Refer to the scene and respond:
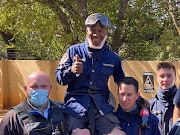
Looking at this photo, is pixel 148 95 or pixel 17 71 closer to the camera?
pixel 148 95

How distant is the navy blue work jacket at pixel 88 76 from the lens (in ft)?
11.1

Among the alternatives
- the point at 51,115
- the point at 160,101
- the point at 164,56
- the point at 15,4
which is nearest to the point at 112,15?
the point at 164,56

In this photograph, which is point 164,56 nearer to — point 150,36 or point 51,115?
point 150,36

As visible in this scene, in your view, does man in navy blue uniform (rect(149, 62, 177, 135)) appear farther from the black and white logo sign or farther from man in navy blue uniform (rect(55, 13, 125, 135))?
the black and white logo sign

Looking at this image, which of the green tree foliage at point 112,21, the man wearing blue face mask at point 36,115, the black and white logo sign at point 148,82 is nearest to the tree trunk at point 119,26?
the green tree foliage at point 112,21

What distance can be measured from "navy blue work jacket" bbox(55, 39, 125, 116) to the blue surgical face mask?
319 mm

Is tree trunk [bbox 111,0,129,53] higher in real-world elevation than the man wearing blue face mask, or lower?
higher

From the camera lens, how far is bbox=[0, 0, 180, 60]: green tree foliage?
1165cm

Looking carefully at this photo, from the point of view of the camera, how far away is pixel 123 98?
3367 mm

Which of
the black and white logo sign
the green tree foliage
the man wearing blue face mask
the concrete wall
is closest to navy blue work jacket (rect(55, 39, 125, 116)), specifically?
the man wearing blue face mask

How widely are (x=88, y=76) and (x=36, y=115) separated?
78cm

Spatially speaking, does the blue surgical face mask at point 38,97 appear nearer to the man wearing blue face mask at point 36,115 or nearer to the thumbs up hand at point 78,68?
the man wearing blue face mask at point 36,115

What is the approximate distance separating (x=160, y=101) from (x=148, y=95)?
5.43 meters

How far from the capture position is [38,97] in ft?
10.2
